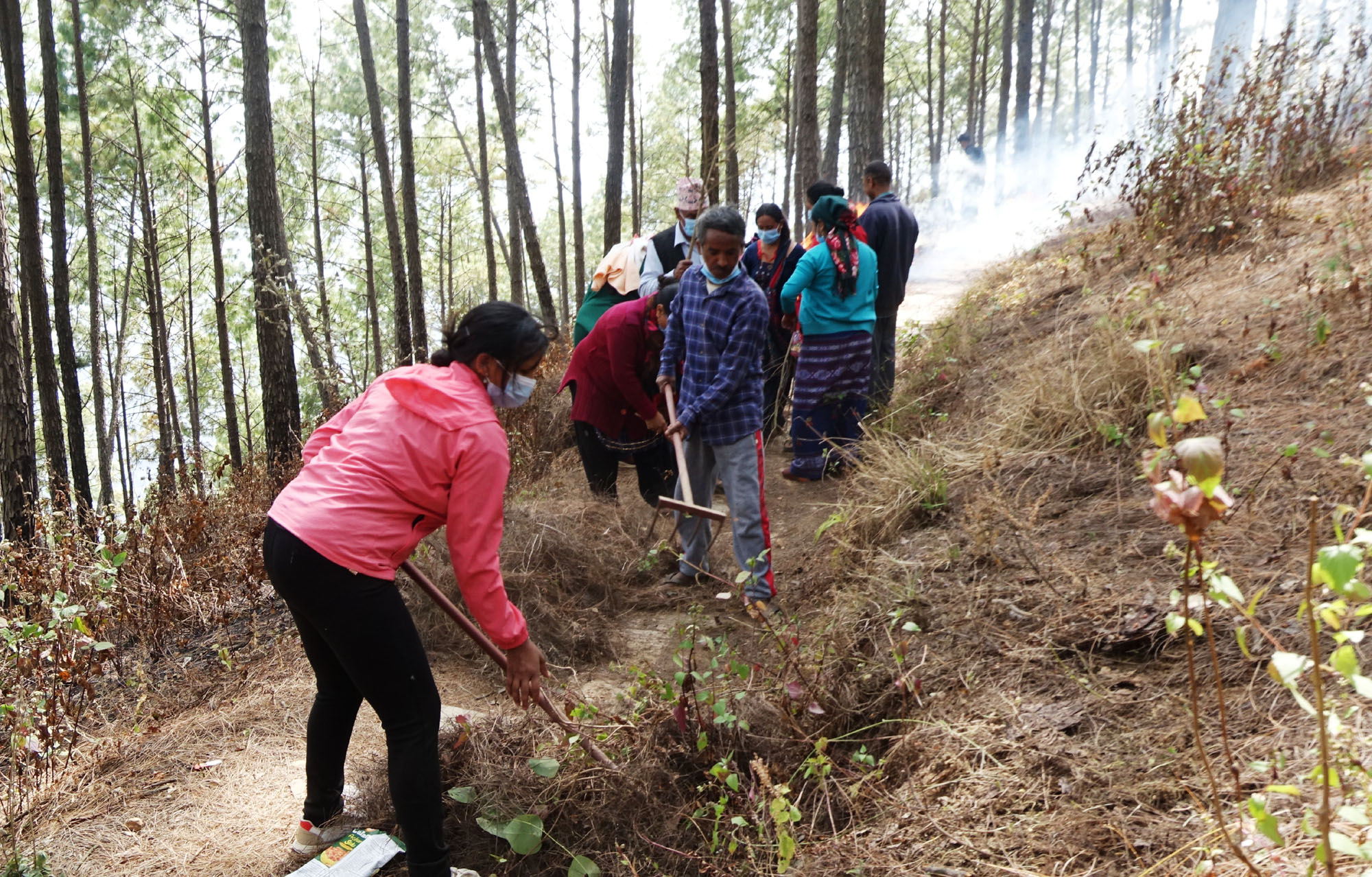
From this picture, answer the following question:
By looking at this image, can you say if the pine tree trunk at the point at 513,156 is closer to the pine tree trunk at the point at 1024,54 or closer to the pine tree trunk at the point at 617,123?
the pine tree trunk at the point at 617,123

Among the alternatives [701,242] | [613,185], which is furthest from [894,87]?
[701,242]

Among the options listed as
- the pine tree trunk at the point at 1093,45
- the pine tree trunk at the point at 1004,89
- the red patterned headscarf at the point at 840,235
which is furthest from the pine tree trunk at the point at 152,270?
the pine tree trunk at the point at 1093,45

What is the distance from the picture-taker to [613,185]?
10992mm

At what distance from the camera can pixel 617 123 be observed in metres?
11.2

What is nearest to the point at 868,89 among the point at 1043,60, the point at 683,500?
the point at 683,500

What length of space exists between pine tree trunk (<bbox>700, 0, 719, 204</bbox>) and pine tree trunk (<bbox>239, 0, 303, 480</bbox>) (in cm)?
431

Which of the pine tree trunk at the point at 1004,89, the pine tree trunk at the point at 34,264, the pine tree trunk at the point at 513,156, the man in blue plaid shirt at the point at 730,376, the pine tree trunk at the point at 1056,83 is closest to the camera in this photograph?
the man in blue plaid shirt at the point at 730,376

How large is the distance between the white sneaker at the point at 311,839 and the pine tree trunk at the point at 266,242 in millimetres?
5955

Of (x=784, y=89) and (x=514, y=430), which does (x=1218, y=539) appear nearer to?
(x=514, y=430)

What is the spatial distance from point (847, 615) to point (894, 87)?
111 feet

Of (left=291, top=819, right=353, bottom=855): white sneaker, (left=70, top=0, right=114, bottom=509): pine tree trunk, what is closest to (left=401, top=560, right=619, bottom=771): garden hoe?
(left=291, top=819, right=353, bottom=855): white sneaker

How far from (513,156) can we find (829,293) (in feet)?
23.8

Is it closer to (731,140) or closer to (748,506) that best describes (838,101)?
(731,140)

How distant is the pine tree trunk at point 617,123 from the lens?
10.8 metres
